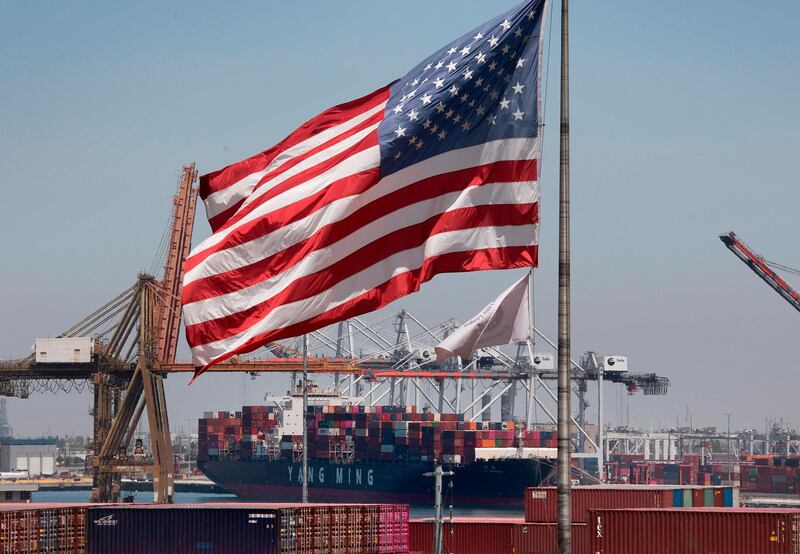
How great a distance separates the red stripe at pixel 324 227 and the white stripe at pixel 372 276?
55cm

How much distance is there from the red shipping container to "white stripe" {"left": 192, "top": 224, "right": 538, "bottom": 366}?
33.0m

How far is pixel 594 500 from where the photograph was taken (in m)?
52.4

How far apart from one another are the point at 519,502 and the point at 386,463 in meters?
12.8

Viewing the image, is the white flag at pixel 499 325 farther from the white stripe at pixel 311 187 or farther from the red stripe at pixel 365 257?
the white stripe at pixel 311 187

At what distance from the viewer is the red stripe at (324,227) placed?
17516mm

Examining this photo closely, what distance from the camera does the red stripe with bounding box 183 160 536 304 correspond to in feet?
57.5

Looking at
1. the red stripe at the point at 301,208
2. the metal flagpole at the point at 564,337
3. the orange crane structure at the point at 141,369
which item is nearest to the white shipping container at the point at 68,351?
the orange crane structure at the point at 141,369

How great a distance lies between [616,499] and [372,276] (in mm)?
36034

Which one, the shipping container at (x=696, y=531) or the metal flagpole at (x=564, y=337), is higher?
the metal flagpole at (x=564, y=337)

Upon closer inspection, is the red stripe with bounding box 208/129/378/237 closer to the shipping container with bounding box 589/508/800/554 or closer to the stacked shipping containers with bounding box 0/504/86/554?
the stacked shipping containers with bounding box 0/504/86/554

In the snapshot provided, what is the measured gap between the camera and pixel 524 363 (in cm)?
14412

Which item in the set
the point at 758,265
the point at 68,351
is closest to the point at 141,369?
the point at 68,351

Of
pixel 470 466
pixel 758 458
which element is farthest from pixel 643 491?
pixel 758 458

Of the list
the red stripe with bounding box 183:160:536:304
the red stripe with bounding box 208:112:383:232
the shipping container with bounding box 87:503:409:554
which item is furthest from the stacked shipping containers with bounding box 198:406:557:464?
the red stripe with bounding box 183:160:536:304
